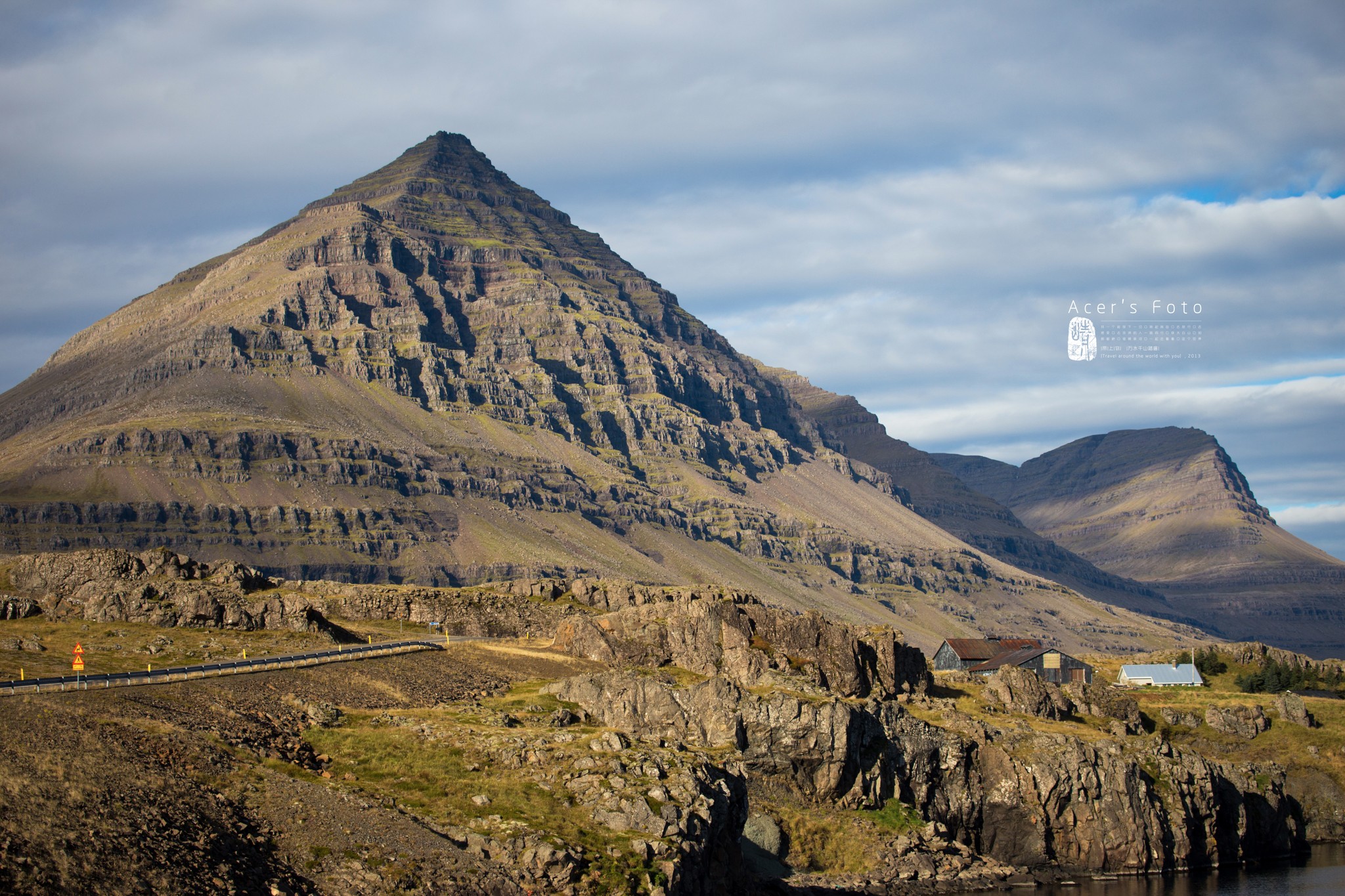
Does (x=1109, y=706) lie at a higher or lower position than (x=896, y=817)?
higher

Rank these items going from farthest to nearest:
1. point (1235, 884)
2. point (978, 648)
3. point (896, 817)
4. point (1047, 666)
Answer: point (978, 648), point (1047, 666), point (1235, 884), point (896, 817)

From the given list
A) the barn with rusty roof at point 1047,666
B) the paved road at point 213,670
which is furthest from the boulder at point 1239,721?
the paved road at point 213,670

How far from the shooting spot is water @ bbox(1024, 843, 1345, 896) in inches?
3775

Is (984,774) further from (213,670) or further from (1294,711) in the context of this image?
(213,670)

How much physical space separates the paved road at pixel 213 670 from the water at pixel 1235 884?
162 ft

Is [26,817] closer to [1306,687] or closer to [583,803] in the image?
[583,803]

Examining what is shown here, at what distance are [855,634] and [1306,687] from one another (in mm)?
69670

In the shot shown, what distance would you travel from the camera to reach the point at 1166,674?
160750 mm

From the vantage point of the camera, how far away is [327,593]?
136 m

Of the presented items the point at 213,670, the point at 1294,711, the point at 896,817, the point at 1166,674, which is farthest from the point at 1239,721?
the point at 213,670

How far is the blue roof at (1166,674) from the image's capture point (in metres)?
160

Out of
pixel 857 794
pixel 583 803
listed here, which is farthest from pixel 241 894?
pixel 857 794

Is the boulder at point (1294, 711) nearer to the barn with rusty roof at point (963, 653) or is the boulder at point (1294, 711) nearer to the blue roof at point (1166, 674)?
the blue roof at point (1166, 674)

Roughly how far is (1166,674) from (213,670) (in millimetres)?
115792
